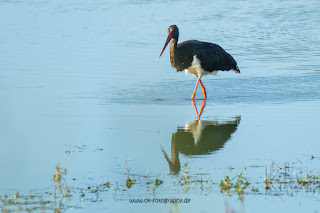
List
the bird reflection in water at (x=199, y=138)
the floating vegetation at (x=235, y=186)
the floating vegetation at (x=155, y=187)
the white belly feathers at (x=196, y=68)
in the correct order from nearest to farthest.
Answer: the floating vegetation at (x=155, y=187), the floating vegetation at (x=235, y=186), the bird reflection in water at (x=199, y=138), the white belly feathers at (x=196, y=68)

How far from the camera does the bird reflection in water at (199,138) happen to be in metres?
8.88

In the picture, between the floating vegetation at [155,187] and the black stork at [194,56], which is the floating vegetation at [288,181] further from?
the black stork at [194,56]

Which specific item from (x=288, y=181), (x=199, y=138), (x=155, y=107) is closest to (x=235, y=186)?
(x=288, y=181)

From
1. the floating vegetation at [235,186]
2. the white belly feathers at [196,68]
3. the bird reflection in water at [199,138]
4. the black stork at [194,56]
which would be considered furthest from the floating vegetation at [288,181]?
the white belly feathers at [196,68]

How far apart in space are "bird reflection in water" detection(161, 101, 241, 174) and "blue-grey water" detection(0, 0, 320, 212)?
1cm

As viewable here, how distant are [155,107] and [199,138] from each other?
7.36ft

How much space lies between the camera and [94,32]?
19734 mm

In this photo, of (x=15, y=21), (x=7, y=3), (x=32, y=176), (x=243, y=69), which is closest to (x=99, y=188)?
(x=32, y=176)

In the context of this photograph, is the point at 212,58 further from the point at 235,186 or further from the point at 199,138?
the point at 235,186

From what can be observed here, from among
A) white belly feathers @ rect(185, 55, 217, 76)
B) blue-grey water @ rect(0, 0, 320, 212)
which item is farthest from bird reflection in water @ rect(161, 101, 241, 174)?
white belly feathers @ rect(185, 55, 217, 76)

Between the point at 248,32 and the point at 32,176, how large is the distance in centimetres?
1286

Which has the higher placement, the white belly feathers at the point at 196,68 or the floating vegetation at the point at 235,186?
the white belly feathers at the point at 196,68

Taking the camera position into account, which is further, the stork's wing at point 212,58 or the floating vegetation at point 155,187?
the stork's wing at point 212,58

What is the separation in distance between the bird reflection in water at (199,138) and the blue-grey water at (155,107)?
0.05ft
